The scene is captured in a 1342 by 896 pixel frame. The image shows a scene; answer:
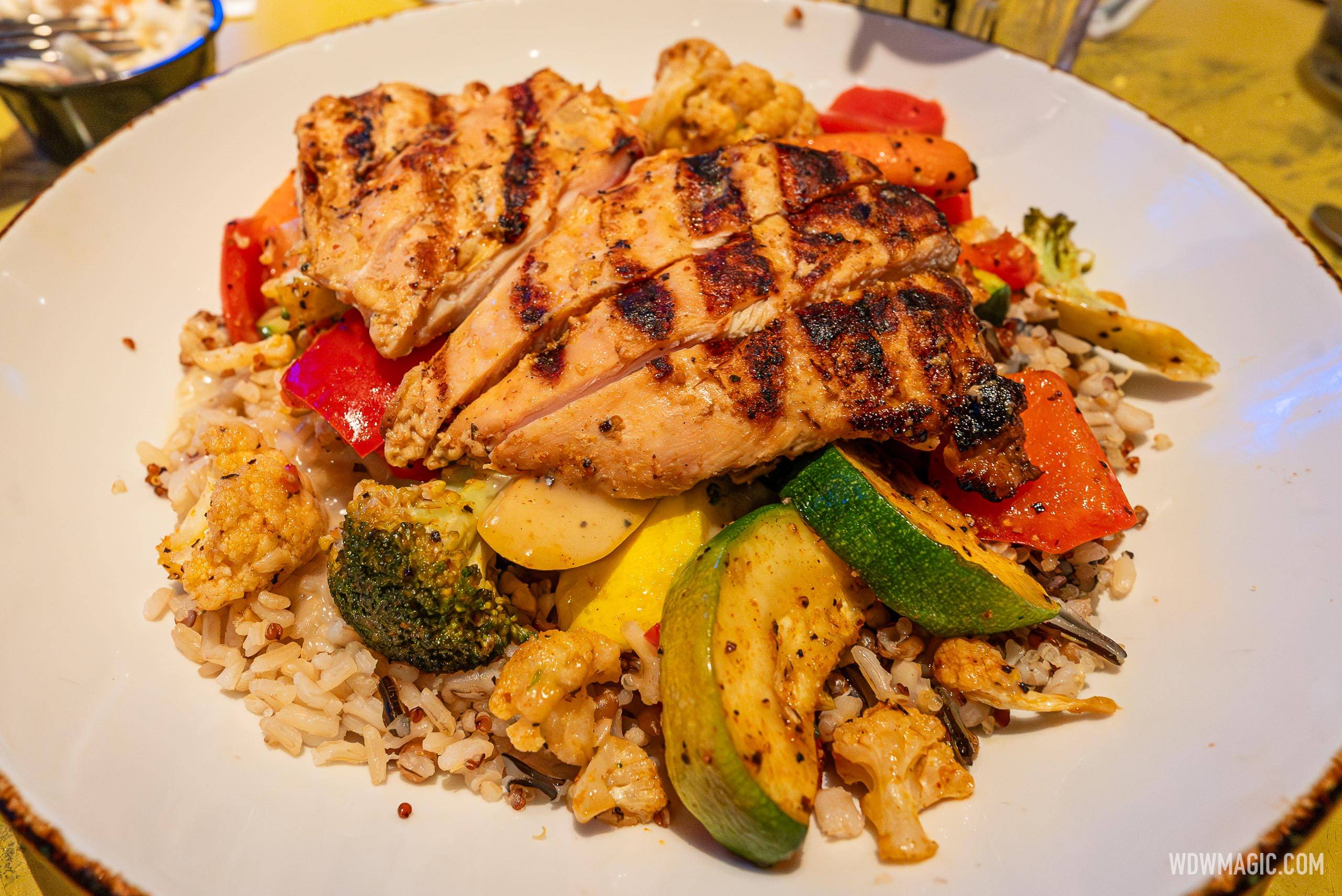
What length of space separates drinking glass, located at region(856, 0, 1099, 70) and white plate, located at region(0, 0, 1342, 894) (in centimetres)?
48

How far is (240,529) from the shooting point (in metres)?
3.01

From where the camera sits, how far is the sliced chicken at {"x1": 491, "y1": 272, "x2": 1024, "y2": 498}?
279cm

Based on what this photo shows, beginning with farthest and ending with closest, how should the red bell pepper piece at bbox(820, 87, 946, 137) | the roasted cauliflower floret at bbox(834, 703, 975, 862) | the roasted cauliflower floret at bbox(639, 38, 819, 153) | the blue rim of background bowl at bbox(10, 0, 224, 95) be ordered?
the blue rim of background bowl at bbox(10, 0, 224, 95), the red bell pepper piece at bbox(820, 87, 946, 137), the roasted cauliflower floret at bbox(639, 38, 819, 153), the roasted cauliflower floret at bbox(834, 703, 975, 862)

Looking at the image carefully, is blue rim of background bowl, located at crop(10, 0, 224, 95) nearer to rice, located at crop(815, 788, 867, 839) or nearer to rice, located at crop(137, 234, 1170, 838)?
rice, located at crop(137, 234, 1170, 838)

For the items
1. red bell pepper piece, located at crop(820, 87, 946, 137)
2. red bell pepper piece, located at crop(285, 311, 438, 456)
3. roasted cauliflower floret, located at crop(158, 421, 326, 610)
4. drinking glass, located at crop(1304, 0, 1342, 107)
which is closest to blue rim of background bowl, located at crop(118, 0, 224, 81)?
red bell pepper piece, located at crop(285, 311, 438, 456)

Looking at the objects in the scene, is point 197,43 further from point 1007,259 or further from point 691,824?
point 691,824

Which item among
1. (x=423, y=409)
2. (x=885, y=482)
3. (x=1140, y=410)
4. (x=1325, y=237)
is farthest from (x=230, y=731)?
(x=1325, y=237)

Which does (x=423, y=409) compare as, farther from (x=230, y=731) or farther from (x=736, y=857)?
(x=736, y=857)

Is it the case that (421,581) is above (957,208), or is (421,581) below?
below

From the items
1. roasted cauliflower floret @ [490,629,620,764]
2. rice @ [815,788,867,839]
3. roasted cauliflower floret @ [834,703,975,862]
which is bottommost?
rice @ [815,788,867,839]

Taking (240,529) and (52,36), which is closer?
(240,529)

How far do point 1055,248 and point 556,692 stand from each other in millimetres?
3294

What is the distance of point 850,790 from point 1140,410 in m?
2.12

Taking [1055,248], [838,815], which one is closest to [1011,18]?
[1055,248]
